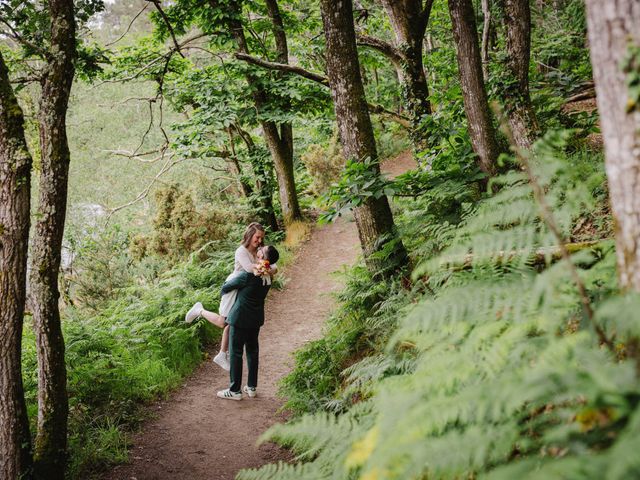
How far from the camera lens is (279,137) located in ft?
45.3

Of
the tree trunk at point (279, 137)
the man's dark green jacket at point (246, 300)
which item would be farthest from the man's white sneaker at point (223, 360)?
the tree trunk at point (279, 137)

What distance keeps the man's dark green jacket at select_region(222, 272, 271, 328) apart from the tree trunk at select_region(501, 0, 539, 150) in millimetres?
4426

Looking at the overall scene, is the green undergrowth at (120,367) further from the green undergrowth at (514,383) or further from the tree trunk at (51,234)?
the green undergrowth at (514,383)

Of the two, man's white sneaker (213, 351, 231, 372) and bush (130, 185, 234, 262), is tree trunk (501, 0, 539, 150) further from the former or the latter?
bush (130, 185, 234, 262)

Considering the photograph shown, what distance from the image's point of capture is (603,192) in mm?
5410

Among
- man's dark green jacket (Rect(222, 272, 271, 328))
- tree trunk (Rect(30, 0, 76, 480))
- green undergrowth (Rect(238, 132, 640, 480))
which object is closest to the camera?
green undergrowth (Rect(238, 132, 640, 480))

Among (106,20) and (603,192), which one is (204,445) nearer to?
(603,192)

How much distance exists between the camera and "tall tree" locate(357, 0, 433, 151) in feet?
27.1

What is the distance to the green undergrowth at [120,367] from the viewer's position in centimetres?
538

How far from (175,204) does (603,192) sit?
35.5 feet

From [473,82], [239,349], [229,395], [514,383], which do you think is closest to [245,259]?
[239,349]

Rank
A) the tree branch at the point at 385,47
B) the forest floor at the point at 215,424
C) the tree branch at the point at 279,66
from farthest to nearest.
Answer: the tree branch at the point at 385,47, the tree branch at the point at 279,66, the forest floor at the point at 215,424

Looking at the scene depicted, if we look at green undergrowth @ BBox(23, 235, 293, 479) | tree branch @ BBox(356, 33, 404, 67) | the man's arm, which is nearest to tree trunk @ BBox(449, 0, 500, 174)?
tree branch @ BBox(356, 33, 404, 67)

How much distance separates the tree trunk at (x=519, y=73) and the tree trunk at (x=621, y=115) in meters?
5.41
